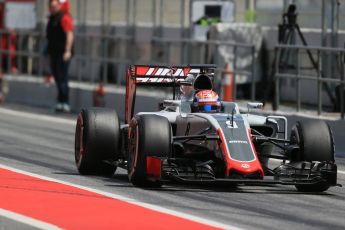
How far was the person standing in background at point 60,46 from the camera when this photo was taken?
2517 centimetres

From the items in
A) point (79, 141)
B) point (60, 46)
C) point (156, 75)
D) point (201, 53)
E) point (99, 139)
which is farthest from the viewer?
point (60, 46)

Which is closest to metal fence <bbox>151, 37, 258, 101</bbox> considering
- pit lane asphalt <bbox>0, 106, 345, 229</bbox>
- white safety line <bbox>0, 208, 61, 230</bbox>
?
pit lane asphalt <bbox>0, 106, 345, 229</bbox>

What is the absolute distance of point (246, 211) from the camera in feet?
35.7

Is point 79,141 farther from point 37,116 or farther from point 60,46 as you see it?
point 60,46

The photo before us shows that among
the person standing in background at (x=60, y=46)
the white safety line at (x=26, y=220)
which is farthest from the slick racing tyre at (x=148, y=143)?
the person standing in background at (x=60, y=46)

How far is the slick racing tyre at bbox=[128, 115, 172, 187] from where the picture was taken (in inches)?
473

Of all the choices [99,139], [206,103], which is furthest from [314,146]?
[99,139]

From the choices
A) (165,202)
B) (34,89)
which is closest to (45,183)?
(165,202)

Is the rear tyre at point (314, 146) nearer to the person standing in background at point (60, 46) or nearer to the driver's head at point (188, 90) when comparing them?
the driver's head at point (188, 90)

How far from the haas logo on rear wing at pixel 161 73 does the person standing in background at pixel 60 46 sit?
36.1 ft

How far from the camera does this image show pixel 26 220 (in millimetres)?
9844

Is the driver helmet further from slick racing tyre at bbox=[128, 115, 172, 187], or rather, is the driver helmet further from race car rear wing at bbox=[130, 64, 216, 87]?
slick racing tyre at bbox=[128, 115, 172, 187]

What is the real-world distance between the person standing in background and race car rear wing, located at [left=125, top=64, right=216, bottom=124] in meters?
11.0

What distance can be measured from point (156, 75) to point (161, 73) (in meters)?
0.07
